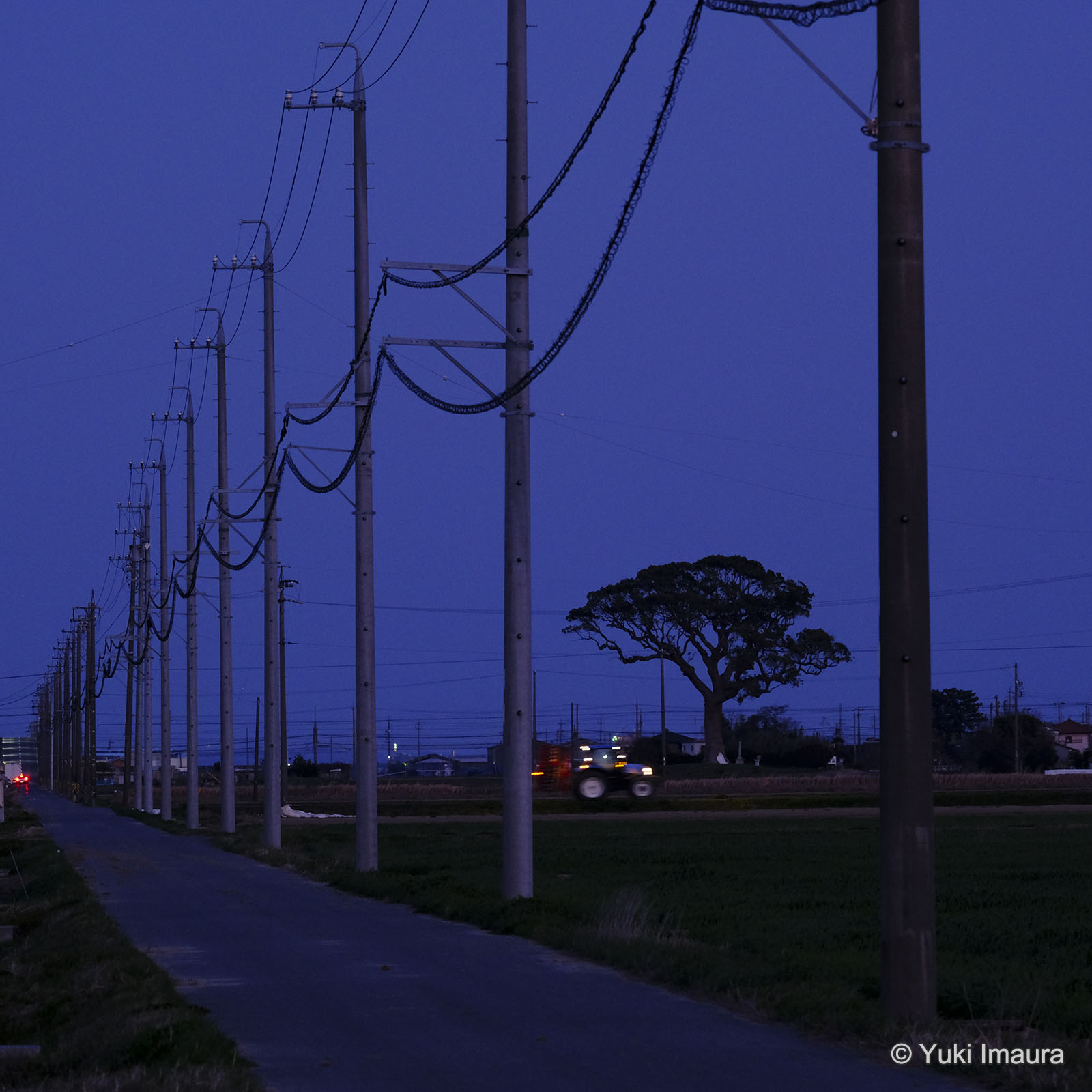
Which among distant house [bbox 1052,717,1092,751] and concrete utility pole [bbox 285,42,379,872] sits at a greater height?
concrete utility pole [bbox 285,42,379,872]

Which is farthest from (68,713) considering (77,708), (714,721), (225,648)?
(225,648)

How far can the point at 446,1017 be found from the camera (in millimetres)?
11523

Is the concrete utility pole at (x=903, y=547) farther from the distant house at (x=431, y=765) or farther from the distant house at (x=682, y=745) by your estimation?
the distant house at (x=431, y=765)

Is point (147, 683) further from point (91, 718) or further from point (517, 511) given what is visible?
point (517, 511)

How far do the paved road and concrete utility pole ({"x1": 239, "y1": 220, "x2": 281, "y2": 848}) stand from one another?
14.9 m

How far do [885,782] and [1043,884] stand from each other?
15922 mm

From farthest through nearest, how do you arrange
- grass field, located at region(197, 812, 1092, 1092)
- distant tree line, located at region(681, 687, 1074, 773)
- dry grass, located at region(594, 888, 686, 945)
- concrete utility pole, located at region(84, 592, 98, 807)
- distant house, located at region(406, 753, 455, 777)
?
1. distant house, located at region(406, 753, 455, 777)
2. distant tree line, located at region(681, 687, 1074, 773)
3. concrete utility pole, located at region(84, 592, 98, 807)
4. dry grass, located at region(594, 888, 686, 945)
5. grass field, located at region(197, 812, 1092, 1092)

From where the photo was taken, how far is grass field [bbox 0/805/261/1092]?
951cm

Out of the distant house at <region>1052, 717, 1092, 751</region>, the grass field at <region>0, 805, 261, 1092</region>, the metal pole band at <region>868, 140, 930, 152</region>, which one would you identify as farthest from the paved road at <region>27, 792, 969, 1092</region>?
the distant house at <region>1052, 717, 1092, 751</region>

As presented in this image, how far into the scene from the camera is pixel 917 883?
1033 centimetres

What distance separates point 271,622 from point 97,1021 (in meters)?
24.7

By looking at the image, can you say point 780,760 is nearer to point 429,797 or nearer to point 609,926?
point 429,797

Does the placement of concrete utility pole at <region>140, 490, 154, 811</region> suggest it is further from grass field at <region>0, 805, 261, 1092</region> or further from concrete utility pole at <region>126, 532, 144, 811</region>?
grass field at <region>0, 805, 261, 1092</region>

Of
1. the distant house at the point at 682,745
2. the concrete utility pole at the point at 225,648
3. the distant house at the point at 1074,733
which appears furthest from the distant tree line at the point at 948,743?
the concrete utility pole at the point at 225,648
